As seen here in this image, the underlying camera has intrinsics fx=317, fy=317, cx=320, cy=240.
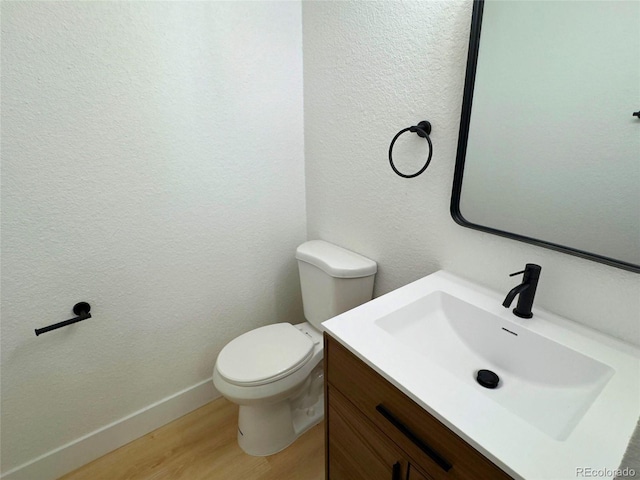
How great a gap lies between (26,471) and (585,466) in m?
1.88

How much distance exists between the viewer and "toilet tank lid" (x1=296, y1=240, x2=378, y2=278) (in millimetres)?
1377

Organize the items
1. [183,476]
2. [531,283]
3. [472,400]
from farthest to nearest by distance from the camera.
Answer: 1. [183,476]
2. [531,283]
3. [472,400]

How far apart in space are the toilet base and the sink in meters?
0.82

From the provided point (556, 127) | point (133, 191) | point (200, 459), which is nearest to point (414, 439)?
point (556, 127)

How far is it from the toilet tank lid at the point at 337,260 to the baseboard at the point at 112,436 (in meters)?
0.91

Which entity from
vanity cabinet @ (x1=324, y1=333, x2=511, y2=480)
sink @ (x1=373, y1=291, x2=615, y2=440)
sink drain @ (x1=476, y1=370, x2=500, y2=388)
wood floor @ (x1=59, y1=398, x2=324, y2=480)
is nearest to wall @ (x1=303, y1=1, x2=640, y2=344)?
sink @ (x1=373, y1=291, x2=615, y2=440)

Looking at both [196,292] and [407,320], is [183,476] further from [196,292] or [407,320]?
[407,320]

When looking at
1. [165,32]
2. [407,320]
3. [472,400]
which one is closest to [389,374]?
[472,400]

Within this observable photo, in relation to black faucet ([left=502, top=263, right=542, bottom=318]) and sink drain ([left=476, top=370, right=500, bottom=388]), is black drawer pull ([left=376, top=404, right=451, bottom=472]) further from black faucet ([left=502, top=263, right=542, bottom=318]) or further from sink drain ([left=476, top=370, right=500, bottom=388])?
black faucet ([left=502, top=263, right=542, bottom=318])

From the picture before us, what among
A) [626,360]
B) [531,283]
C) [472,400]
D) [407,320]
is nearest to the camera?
[472,400]

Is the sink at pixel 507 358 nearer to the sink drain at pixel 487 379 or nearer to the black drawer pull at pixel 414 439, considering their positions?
the sink drain at pixel 487 379

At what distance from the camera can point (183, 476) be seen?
137 cm

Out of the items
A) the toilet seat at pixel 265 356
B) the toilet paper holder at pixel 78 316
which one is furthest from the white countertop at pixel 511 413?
the toilet paper holder at pixel 78 316

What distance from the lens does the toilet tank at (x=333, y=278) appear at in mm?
1396
